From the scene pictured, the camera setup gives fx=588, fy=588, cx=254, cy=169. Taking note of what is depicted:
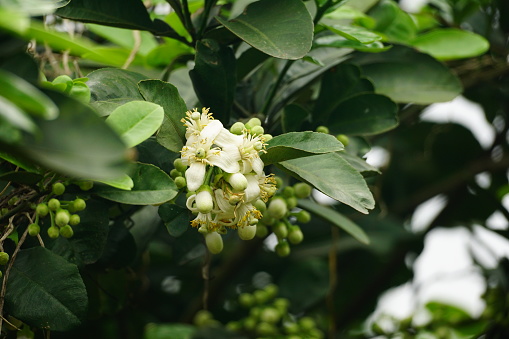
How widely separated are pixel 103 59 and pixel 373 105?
1.86ft

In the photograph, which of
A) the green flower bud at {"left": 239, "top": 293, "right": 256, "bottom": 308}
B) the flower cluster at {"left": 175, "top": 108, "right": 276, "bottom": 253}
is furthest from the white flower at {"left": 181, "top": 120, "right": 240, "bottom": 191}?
the green flower bud at {"left": 239, "top": 293, "right": 256, "bottom": 308}

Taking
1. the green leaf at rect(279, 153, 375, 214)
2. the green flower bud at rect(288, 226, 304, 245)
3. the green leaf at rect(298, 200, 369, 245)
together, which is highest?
the green leaf at rect(279, 153, 375, 214)

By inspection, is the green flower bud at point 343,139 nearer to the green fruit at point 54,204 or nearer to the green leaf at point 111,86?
the green leaf at point 111,86

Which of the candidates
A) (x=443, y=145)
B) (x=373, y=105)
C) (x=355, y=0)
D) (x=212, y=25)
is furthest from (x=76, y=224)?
(x=443, y=145)

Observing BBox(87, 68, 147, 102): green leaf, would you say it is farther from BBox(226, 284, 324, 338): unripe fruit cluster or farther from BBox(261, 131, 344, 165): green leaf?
BBox(226, 284, 324, 338): unripe fruit cluster

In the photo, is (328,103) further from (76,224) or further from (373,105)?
(76,224)

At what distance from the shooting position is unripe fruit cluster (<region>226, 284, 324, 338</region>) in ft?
5.34

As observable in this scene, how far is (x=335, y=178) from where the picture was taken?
2.72 ft

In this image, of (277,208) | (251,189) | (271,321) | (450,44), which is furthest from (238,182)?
(271,321)

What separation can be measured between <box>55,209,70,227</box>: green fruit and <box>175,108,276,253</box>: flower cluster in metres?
0.17

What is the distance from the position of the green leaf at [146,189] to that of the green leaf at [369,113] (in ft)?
1.42

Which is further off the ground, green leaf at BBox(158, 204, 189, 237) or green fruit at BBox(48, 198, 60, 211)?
green fruit at BBox(48, 198, 60, 211)

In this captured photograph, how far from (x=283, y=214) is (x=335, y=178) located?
0.67 feet

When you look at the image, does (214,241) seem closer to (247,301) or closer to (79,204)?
(79,204)
